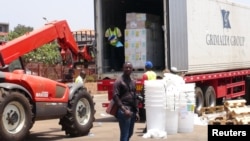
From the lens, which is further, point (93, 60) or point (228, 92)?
point (228, 92)

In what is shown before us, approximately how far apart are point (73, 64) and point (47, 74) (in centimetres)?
1870

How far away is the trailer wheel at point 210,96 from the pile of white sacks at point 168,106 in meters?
5.21

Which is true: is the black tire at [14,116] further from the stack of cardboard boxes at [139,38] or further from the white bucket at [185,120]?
the stack of cardboard boxes at [139,38]

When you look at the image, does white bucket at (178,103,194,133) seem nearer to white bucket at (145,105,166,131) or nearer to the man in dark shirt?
white bucket at (145,105,166,131)

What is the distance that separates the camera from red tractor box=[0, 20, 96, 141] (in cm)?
1047

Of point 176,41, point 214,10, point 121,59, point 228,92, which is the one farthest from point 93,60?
point 228,92

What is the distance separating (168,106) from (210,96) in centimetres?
645

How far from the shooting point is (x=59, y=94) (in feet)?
39.5

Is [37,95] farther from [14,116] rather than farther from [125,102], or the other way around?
[125,102]

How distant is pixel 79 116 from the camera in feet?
41.2

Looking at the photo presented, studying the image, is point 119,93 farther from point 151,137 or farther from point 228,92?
point 228,92

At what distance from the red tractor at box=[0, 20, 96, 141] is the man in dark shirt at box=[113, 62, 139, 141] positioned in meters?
→ 2.60

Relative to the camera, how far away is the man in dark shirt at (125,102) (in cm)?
884

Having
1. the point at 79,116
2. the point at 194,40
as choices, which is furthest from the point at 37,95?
the point at 194,40
